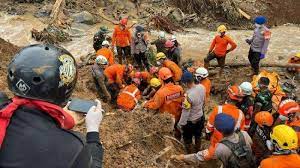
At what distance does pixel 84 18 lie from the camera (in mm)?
16109

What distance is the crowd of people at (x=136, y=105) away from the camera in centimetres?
211

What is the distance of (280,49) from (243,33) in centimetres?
195

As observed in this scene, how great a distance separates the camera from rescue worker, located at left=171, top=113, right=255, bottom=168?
16.4 feet

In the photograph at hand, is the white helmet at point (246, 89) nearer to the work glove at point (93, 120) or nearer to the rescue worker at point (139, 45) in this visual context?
the work glove at point (93, 120)

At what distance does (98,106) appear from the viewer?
280 centimetres

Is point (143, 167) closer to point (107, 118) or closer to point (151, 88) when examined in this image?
point (107, 118)

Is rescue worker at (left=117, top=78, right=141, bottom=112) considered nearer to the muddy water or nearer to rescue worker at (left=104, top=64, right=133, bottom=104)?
rescue worker at (left=104, top=64, right=133, bottom=104)

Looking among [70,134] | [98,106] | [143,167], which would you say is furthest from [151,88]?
[70,134]

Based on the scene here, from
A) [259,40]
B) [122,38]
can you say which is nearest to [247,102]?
[259,40]

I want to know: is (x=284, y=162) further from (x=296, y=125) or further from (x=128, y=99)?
(x=128, y=99)

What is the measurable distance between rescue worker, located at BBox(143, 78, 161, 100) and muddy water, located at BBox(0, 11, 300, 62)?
13.9 ft

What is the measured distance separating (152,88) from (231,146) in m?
4.00

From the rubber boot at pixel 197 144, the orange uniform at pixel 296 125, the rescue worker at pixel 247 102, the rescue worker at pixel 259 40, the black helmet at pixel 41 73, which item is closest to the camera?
the black helmet at pixel 41 73

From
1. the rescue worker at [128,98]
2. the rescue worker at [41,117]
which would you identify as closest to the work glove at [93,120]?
the rescue worker at [41,117]
